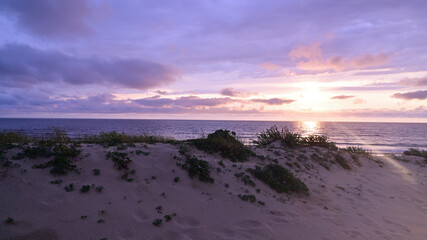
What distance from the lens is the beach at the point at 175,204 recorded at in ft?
15.7

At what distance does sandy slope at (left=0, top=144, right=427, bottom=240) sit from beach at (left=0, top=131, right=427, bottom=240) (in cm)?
2

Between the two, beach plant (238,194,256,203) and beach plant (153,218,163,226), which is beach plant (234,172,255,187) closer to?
beach plant (238,194,256,203)

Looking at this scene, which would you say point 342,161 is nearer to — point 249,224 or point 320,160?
point 320,160

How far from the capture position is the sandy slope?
15.5 feet

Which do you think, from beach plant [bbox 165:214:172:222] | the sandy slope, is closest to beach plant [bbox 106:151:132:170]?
the sandy slope

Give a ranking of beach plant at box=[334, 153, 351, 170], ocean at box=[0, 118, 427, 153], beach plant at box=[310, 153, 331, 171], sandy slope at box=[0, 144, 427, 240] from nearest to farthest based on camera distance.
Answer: sandy slope at box=[0, 144, 427, 240], beach plant at box=[310, 153, 331, 171], beach plant at box=[334, 153, 351, 170], ocean at box=[0, 118, 427, 153]

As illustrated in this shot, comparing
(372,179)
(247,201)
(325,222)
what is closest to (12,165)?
(247,201)

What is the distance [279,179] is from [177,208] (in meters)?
3.93

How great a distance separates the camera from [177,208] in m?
5.79

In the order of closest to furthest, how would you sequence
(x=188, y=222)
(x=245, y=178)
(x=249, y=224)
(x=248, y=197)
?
(x=188, y=222)
(x=249, y=224)
(x=248, y=197)
(x=245, y=178)

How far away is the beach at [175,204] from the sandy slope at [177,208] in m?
0.02

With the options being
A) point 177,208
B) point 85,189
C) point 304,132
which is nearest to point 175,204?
point 177,208

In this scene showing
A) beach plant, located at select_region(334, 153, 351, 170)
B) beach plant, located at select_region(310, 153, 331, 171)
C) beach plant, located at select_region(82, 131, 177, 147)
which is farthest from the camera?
beach plant, located at select_region(334, 153, 351, 170)

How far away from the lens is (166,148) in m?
8.77
